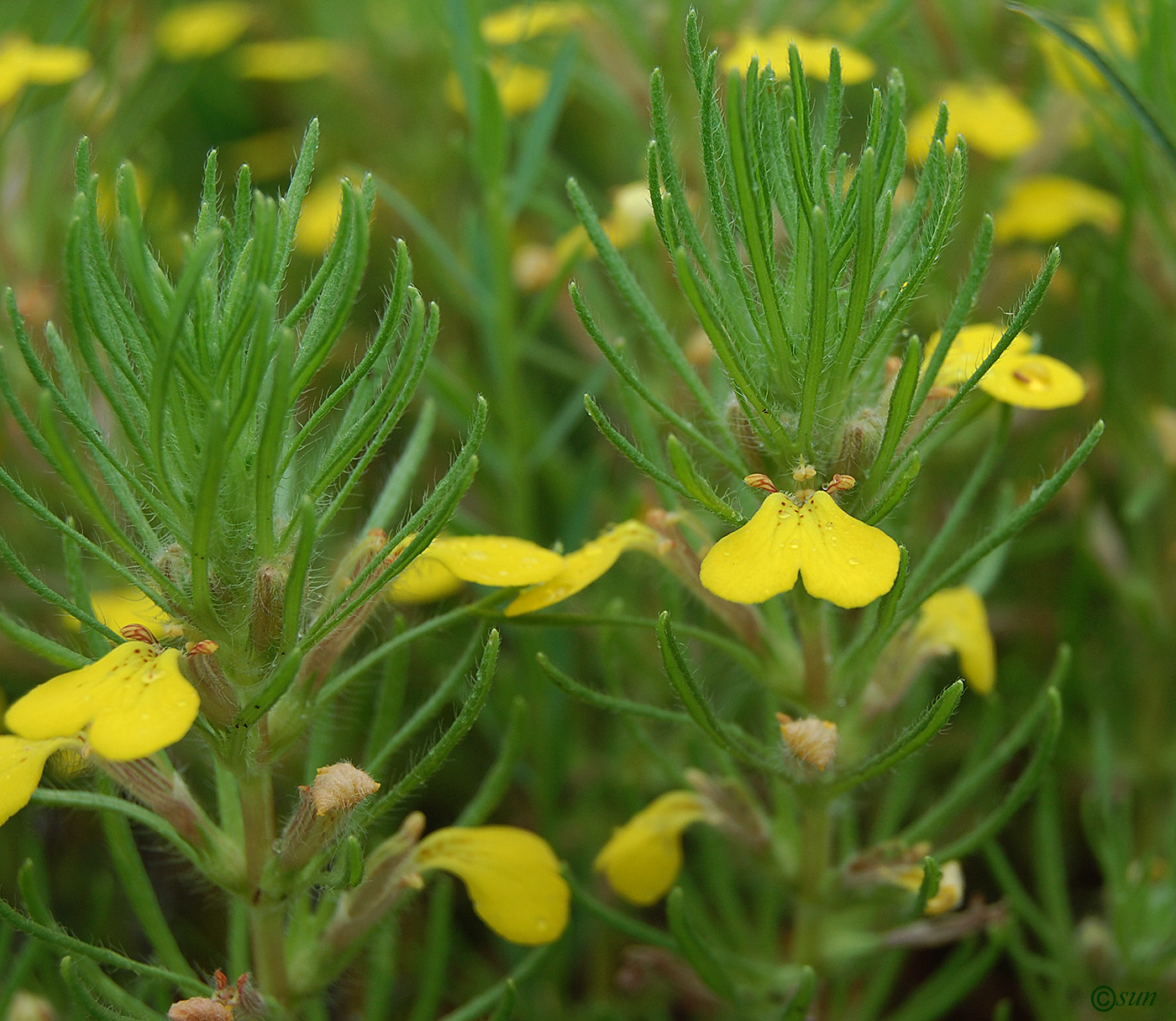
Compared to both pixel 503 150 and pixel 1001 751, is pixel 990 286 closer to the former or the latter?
pixel 503 150

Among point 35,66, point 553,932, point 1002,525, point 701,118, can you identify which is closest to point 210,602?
point 553,932

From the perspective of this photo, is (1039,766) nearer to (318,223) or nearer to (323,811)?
(323,811)

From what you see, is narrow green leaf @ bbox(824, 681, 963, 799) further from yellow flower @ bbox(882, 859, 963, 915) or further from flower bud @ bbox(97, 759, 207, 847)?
flower bud @ bbox(97, 759, 207, 847)

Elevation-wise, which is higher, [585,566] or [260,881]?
[585,566]

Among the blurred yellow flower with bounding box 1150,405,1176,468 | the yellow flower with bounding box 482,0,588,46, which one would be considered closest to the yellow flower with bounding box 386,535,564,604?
the blurred yellow flower with bounding box 1150,405,1176,468

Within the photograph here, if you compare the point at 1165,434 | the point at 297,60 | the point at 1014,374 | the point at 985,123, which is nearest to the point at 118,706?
the point at 1014,374

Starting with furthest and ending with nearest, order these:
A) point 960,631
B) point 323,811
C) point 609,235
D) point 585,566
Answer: point 609,235, point 960,631, point 585,566, point 323,811

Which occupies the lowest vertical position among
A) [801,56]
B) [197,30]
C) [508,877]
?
[508,877]

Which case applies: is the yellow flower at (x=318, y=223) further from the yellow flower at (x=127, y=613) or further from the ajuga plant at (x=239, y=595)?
the ajuga plant at (x=239, y=595)
